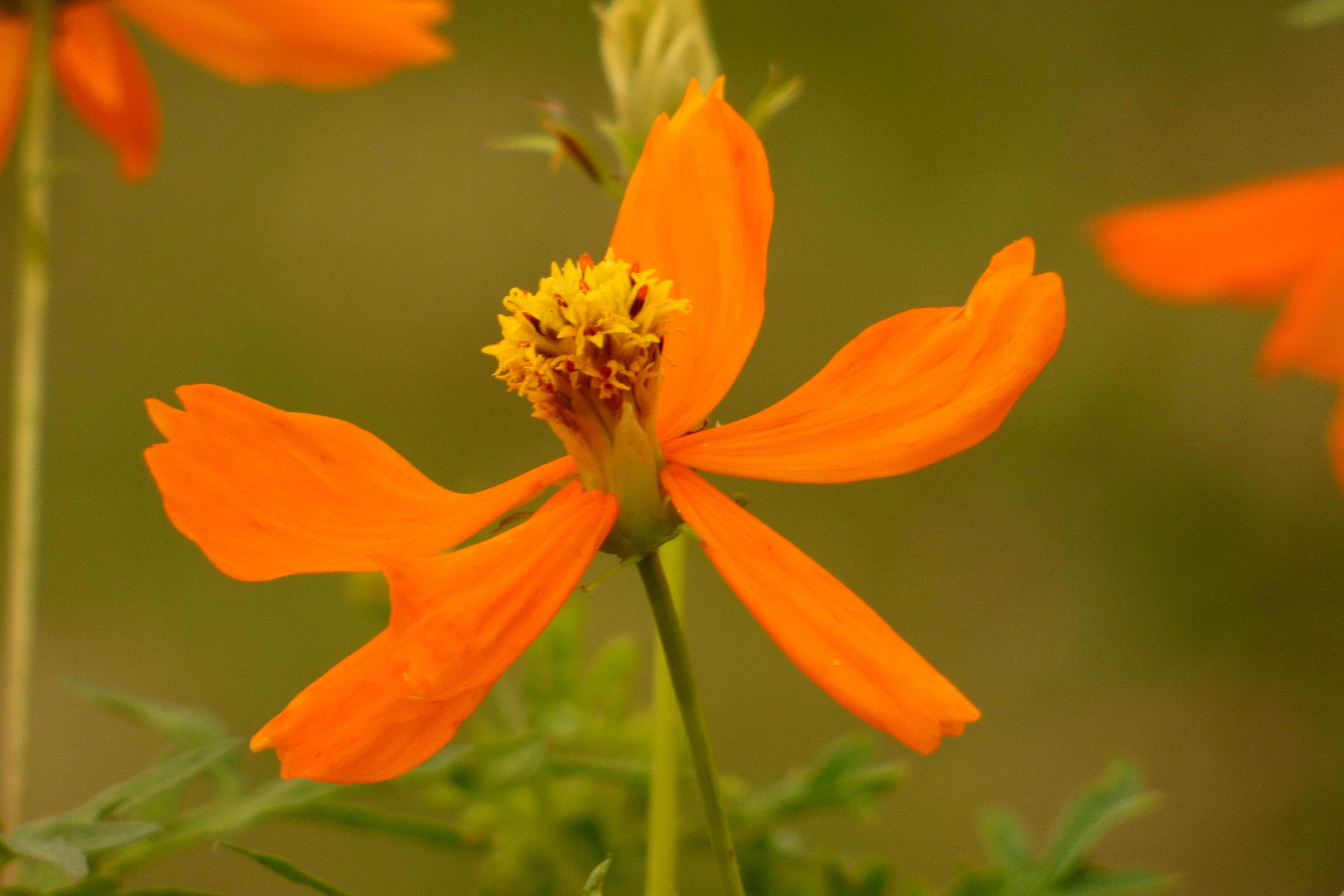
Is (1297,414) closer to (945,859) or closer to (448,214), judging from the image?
(945,859)

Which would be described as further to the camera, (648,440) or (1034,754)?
(1034,754)

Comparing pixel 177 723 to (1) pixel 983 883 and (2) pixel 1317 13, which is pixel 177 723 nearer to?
(1) pixel 983 883

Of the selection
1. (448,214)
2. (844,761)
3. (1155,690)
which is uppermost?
(448,214)

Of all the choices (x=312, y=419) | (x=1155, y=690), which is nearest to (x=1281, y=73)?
(x=1155, y=690)

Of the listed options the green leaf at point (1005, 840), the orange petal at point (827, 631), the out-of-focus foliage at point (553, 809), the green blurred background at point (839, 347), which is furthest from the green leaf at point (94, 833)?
the green blurred background at point (839, 347)

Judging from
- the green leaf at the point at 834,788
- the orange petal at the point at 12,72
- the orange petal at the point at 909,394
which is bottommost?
the green leaf at the point at 834,788

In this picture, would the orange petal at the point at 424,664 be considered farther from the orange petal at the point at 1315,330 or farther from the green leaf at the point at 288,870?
the orange petal at the point at 1315,330
